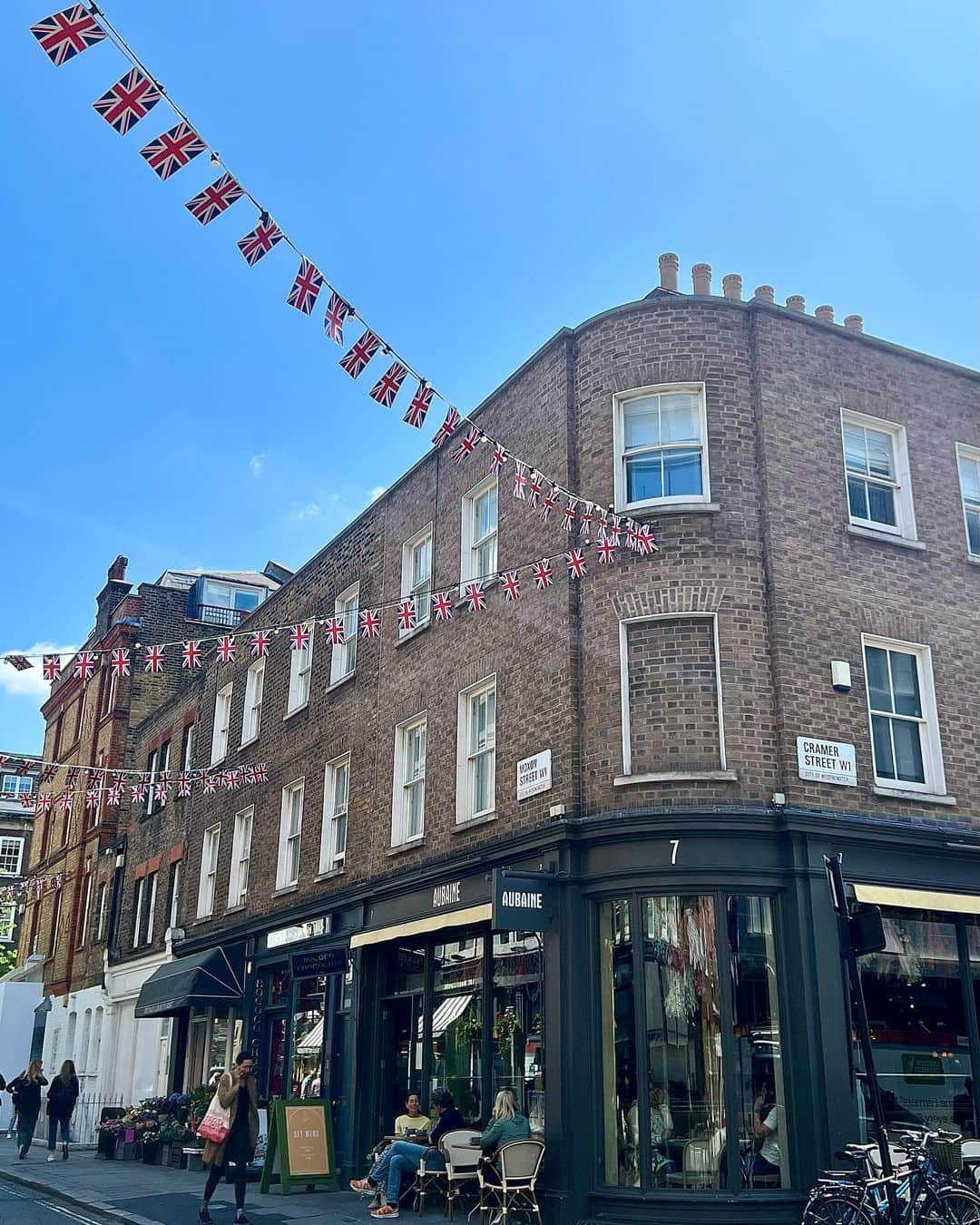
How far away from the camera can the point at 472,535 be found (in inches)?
690

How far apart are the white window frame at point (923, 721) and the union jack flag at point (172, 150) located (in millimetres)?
9151

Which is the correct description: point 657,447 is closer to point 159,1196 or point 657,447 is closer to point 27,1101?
point 159,1196

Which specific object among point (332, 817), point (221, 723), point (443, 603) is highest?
point (221, 723)

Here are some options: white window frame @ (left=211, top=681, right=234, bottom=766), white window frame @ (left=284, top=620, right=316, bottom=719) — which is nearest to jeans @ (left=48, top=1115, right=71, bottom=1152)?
white window frame @ (left=211, top=681, right=234, bottom=766)

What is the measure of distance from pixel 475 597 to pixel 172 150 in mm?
8054

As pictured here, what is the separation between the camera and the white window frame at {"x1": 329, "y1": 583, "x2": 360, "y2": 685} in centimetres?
2073

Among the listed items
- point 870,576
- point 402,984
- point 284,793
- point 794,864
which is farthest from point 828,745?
point 284,793

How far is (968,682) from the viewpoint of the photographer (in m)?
14.6

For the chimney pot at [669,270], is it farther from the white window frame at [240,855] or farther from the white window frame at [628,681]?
the white window frame at [240,855]

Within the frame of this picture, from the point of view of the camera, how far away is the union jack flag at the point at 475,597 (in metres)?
15.7

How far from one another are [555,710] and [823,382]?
5.25m

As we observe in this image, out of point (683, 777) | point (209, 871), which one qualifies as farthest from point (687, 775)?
point (209, 871)

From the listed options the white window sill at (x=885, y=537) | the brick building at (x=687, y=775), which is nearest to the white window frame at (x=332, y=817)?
the brick building at (x=687, y=775)

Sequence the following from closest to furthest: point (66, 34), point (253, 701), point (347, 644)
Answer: point (66, 34) → point (347, 644) → point (253, 701)
